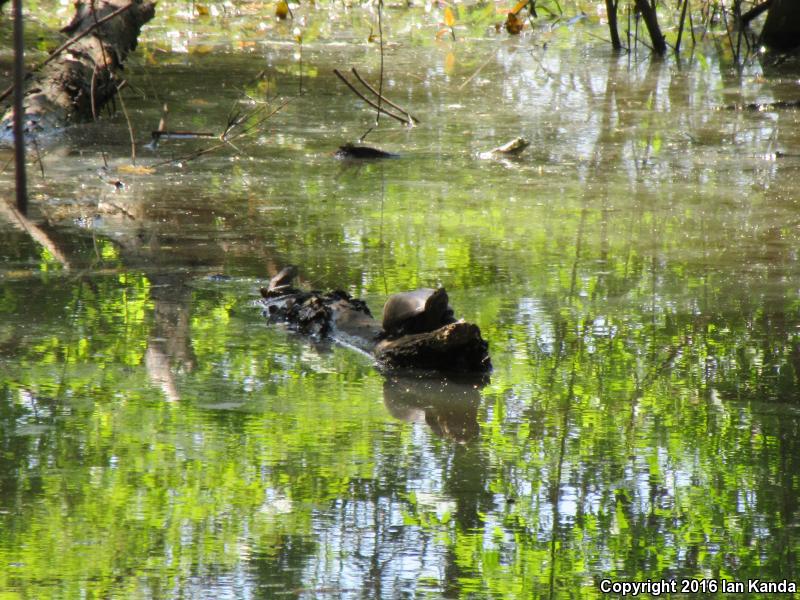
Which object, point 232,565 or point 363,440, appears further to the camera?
point 363,440

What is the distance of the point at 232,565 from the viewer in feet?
8.79

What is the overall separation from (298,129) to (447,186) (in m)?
1.99

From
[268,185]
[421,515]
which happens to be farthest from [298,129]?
[421,515]

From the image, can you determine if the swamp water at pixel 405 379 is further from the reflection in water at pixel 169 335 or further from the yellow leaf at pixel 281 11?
the yellow leaf at pixel 281 11

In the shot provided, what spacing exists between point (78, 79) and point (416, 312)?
5418 millimetres

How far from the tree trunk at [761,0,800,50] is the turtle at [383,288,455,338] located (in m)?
8.93

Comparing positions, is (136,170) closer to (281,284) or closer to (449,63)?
(281,284)

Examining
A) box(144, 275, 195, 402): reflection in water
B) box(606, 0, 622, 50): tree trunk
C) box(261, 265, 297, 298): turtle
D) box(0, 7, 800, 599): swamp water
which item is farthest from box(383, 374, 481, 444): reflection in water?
box(606, 0, 622, 50): tree trunk

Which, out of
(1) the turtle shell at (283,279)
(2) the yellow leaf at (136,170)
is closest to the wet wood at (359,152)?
(2) the yellow leaf at (136,170)

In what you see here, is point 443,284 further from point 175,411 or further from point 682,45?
point 682,45

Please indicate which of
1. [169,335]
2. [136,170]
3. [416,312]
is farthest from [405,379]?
[136,170]

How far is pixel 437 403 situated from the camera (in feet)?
12.3

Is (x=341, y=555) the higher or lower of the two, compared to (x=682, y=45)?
lower

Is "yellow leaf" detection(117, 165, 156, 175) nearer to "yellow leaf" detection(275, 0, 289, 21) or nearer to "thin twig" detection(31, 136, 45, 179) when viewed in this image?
"thin twig" detection(31, 136, 45, 179)
